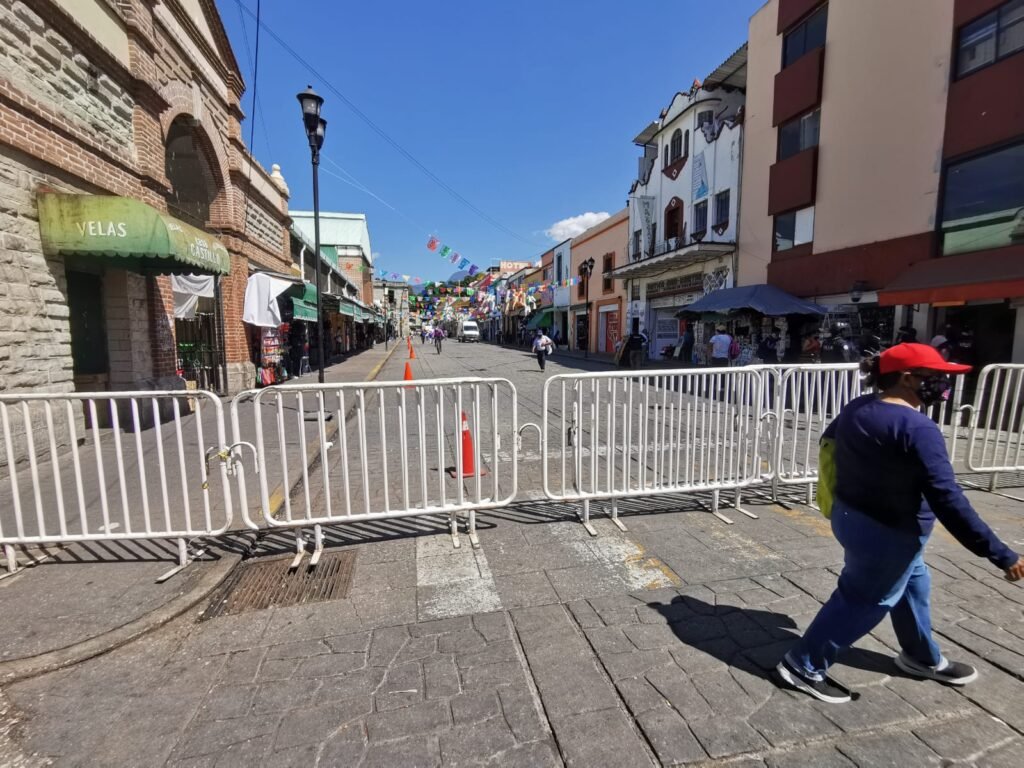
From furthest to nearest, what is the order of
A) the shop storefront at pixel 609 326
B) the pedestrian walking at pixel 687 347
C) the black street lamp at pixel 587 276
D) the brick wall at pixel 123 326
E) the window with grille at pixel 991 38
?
the shop storefront at pixel 609 326
the black street lamp at pixel 587 276
the pedestrian walking at pixel 687 347
the window with grille at pixel 991 38
the brick wall at pixel 123 326

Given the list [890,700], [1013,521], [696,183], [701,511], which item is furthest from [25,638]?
[696,183]

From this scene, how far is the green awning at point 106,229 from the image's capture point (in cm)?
592

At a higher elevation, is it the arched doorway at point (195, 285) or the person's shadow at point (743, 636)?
the arched doorway at point (195, 285)

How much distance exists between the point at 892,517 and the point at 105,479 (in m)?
6.52

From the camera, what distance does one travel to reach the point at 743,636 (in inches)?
104

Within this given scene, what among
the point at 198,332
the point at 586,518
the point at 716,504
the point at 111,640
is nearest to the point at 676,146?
the point at 198,332

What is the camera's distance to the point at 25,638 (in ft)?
8.78

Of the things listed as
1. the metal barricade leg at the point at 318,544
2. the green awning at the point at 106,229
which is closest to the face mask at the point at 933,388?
the metal barricade leg at the point at 318,544

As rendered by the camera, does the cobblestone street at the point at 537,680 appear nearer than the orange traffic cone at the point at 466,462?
Yes

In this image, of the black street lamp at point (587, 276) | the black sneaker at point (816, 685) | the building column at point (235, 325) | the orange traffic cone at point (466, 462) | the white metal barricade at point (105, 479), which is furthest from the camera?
the black street lamp at point (587, 276)

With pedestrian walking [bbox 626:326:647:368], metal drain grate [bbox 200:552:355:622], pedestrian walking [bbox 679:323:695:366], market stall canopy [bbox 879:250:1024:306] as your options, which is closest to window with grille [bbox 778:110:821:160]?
market stall canopy [bbox 879:250:1024:306]

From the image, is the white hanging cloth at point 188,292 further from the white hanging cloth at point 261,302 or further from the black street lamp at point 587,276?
the black street lamp at point 587,276

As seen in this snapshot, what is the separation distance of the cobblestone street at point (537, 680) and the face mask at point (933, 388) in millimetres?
1356

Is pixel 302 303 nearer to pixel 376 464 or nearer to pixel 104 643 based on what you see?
pixel 376 464
